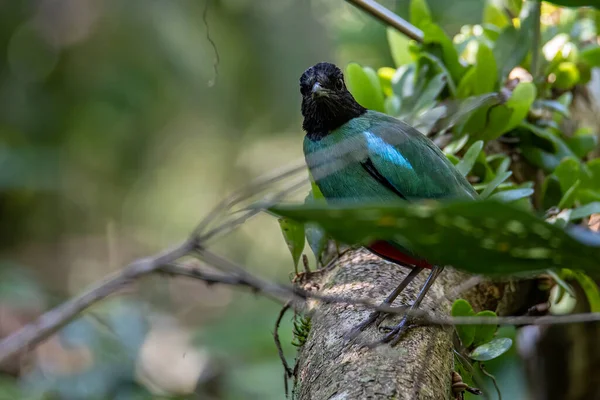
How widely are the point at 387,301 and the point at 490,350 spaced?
401mm

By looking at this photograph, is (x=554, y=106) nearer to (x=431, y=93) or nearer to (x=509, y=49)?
(x=509, y=49)

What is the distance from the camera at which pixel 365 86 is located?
10.5 feet

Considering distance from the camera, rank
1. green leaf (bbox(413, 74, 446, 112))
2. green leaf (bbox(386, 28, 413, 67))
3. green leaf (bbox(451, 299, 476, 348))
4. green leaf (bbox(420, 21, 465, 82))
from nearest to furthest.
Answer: green leaf (bbox(451, 299, 476, 348)) < green leaf (bbox(413, 74, 446, 112)) < green leaf (bbox(420, 21, 465, 82)) < green leaf (bbox(386, 28, 413, 67))

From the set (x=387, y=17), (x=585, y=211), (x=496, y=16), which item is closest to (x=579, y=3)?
(x=585, y=211)

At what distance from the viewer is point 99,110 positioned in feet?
20.3

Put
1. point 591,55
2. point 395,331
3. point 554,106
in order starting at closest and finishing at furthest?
point 395,331 → point 554,106 → point 591,55

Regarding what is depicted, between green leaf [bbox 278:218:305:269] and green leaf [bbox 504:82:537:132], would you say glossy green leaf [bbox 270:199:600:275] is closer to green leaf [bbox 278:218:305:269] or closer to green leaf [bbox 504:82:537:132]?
green leaf [bbox 278:218:305:269]

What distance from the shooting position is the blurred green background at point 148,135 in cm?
560

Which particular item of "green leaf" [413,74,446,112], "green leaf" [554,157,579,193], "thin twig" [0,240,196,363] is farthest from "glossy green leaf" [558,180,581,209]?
"thin twig" [0,240,196,363]

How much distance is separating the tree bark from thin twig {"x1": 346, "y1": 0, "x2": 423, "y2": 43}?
1.20 metres

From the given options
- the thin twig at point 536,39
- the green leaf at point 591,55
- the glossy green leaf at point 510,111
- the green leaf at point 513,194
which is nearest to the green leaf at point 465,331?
the green leaf at point 513,194

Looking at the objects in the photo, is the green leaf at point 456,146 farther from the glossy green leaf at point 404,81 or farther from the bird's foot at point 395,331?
the bird's foot at point 395,331

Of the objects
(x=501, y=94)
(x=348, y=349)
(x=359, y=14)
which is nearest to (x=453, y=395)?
(x=348, y=349)

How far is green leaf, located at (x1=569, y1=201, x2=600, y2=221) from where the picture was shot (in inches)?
111
